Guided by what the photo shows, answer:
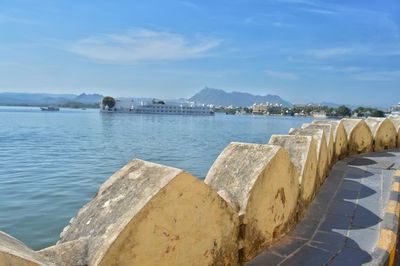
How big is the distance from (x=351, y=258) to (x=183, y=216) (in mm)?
2040

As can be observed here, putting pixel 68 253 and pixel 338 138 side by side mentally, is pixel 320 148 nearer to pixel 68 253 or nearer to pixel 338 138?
pixel 338 138

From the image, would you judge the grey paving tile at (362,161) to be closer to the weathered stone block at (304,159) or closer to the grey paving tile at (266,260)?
the weathered stone block at (304,159)

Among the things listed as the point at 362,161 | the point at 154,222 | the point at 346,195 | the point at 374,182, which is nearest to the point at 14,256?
the point at 154,222

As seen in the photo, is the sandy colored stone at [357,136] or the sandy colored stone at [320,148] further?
the sandy colored stone at [357,136]

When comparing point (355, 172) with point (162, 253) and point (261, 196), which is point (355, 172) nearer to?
point (261, 196)

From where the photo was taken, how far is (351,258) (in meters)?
3.70

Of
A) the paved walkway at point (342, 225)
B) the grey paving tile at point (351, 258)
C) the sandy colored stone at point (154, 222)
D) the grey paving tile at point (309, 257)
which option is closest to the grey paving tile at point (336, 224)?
the paved walkway at point (342, 225)

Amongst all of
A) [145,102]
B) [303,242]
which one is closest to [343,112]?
[145,102]

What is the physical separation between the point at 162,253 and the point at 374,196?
4.52 meters

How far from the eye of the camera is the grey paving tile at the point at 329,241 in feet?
12.9

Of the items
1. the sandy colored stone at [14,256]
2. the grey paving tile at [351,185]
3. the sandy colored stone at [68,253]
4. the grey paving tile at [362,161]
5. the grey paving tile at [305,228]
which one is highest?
the sandy colored stone at [14,256]

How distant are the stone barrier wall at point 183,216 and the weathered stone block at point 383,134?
747cm

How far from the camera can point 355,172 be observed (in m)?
7.62

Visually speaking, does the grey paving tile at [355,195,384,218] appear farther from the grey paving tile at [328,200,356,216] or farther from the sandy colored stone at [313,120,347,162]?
the sandy colored stone at [313,120,347,162]
